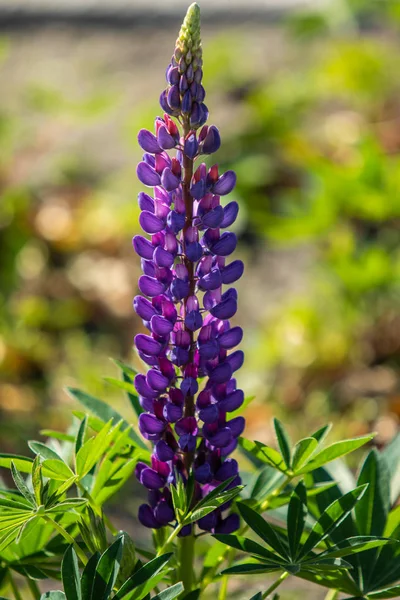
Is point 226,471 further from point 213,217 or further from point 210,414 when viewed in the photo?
point 213,217

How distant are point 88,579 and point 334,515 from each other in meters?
0.39

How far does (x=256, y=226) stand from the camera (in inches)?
166

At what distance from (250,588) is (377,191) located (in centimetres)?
148

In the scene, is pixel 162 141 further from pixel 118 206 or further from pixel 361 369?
pixel 118 206

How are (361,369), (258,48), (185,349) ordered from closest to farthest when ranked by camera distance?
(185,349), (361,369), (258,48)

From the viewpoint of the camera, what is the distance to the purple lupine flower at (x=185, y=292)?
1.26 metres

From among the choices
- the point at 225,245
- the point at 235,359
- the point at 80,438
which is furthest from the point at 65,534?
the point at 225,245

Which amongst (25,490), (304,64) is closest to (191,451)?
(25,490)

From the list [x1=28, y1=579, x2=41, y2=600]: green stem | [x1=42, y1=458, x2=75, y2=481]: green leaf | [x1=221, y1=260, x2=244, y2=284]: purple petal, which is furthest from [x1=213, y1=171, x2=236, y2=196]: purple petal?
[x1=28, y1=579, x2=41, y2=600]: green stem

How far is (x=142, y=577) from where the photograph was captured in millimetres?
1218

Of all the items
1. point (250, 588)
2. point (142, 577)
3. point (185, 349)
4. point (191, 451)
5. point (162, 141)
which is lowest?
point (250, 588)

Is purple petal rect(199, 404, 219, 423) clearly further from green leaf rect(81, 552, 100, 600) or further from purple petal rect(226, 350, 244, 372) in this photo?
green leaf rect(81, 552, 100, 600)

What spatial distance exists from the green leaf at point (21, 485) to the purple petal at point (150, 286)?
12.4 inches

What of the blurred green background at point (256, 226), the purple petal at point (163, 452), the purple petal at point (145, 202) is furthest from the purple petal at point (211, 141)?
the blurred green background at point (256, 226)
